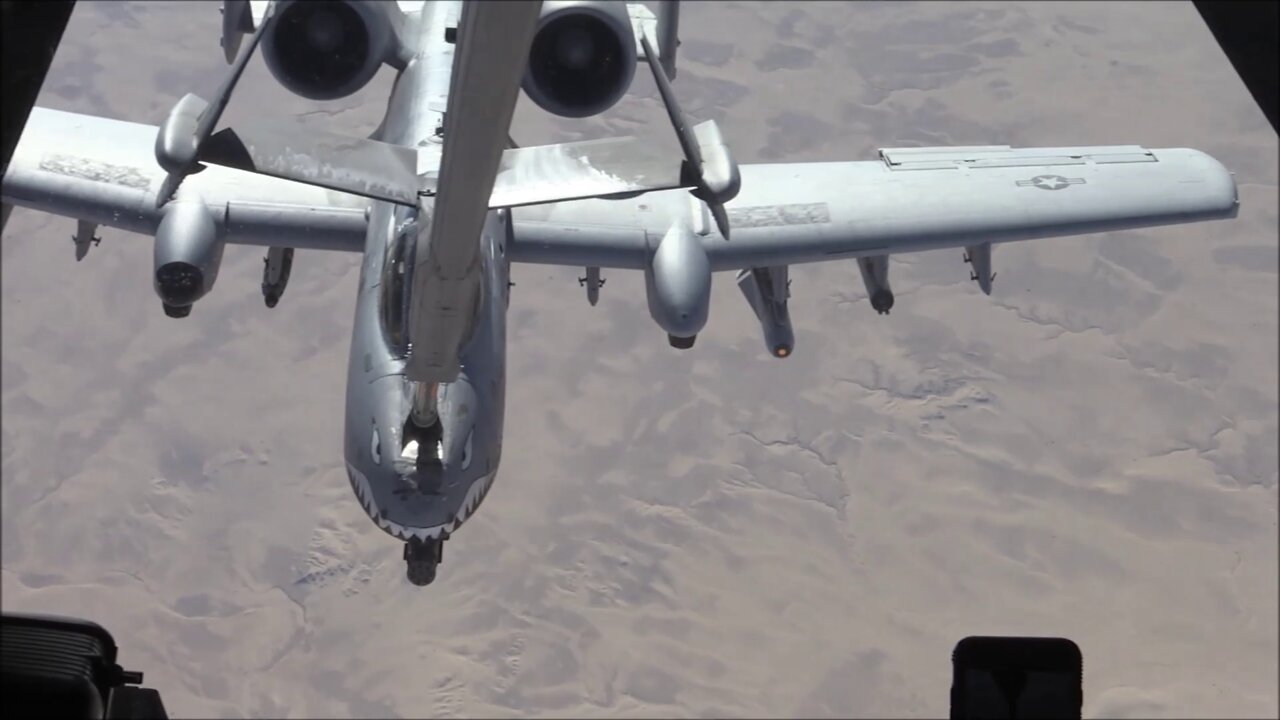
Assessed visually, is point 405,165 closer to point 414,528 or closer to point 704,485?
point 414,528

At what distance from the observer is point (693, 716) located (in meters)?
37.8

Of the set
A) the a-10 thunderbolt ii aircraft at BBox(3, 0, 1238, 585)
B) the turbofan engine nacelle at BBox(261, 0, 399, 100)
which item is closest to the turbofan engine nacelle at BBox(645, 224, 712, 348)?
the a-10 thunderbolt ii aircraft at BBox(3, 0, 1238, 585)

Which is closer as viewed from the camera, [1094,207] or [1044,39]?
[1094,207]

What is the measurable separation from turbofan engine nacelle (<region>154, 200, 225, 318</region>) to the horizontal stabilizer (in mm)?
8214

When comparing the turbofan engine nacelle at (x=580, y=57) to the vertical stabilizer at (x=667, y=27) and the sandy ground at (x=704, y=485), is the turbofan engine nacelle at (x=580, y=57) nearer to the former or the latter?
the vertical stabilizer at (x=667, y=27)

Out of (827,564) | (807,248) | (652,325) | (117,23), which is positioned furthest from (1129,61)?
(807,248)

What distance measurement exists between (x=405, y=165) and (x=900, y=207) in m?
12.7

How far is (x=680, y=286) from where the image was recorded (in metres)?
21.0

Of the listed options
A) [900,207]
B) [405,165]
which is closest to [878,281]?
[900,207]

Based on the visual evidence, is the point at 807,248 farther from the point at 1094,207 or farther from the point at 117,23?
the point at 117,23

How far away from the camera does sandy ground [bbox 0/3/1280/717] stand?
39.7 metres

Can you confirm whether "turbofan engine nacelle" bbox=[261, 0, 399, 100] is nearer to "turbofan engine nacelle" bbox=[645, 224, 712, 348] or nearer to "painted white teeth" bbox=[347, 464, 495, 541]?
"turbofan engine nacelle" bbox=[645, 224, 712, 348]

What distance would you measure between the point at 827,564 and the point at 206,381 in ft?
73.9

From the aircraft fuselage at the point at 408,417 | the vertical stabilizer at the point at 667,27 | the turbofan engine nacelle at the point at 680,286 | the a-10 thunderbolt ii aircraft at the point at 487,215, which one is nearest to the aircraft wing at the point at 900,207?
the a-10 thunderbolt ii aircraft at the point at 487,215
